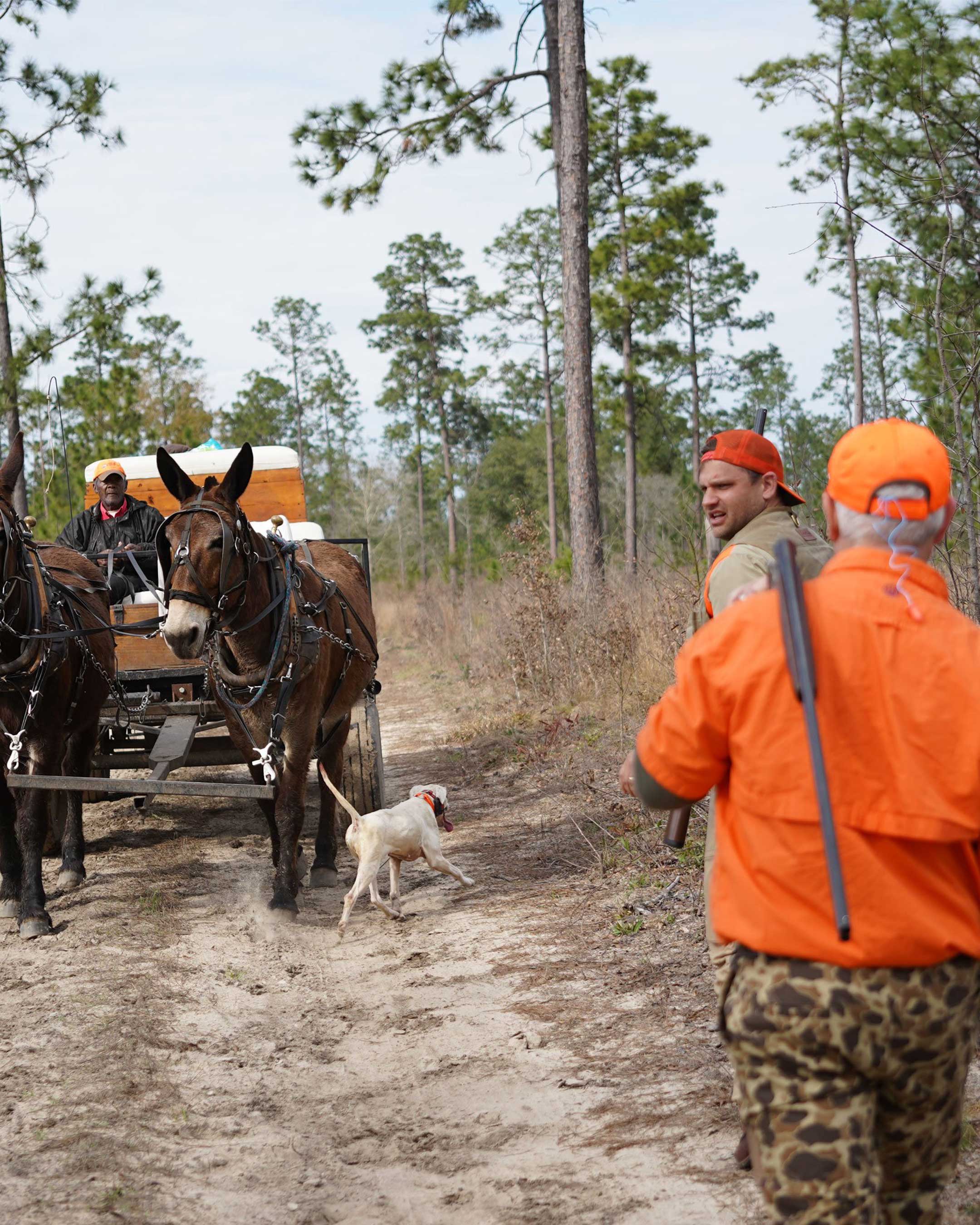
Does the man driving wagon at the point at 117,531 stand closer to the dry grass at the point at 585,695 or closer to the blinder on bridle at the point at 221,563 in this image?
the blinder on bridle at the point at 221,563

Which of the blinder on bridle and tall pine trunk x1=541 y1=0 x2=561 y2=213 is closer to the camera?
the blinder on bridle

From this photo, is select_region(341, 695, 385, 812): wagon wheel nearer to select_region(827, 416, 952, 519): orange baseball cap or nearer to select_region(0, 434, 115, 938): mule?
select_region(0, 434, 115, 938): mule

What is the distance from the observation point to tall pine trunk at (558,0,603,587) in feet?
48.2

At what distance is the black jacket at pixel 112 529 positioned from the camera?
9.65 metres

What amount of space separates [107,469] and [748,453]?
6921 mm

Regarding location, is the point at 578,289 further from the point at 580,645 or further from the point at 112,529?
the point at 112,529

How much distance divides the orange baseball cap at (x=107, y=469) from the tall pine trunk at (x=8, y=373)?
391 cm

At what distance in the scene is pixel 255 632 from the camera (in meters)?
6.92

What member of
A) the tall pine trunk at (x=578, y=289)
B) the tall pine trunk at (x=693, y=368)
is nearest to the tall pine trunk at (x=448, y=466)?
the tall pine trunk at (x=693, y=368)

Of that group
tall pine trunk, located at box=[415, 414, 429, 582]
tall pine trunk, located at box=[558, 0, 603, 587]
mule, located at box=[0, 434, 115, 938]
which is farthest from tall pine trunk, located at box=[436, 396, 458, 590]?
mule, located at box=[0, 434, 115, 938]

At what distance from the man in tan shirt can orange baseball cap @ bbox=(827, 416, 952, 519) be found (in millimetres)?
1271

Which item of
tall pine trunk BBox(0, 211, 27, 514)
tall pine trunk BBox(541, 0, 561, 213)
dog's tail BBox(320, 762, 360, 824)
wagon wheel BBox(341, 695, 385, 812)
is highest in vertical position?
tall pine trunk BBox(541, 0, 561, 213)

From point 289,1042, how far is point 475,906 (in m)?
2.08

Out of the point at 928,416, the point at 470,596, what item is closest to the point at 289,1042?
the point at 928,416
